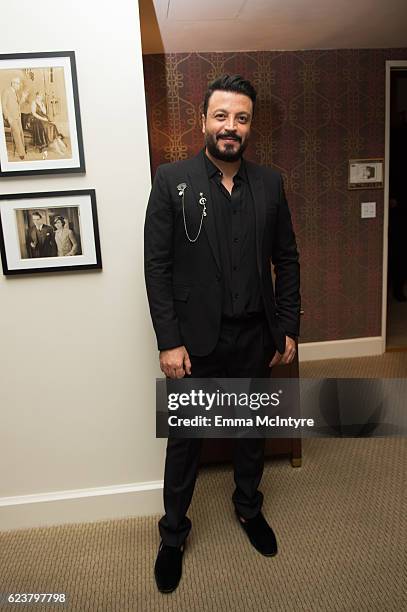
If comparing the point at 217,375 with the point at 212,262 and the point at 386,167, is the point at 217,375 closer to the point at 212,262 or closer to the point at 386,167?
the point at 212,262

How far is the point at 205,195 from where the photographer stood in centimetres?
165

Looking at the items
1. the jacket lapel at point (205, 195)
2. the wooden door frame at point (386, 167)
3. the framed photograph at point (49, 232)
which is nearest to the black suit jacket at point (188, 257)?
the jacket lapel at point (205, 195)

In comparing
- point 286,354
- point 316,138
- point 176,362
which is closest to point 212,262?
point 176,362

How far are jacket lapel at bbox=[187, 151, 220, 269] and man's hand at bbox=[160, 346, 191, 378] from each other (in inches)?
12.4

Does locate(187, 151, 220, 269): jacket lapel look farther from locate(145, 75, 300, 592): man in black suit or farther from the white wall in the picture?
the white wall

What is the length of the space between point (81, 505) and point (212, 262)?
116cm

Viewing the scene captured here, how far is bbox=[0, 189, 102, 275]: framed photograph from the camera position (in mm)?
1797

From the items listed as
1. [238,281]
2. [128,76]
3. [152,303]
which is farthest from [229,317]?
[128,76]

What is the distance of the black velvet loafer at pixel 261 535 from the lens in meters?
1.84

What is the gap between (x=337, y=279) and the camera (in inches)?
150

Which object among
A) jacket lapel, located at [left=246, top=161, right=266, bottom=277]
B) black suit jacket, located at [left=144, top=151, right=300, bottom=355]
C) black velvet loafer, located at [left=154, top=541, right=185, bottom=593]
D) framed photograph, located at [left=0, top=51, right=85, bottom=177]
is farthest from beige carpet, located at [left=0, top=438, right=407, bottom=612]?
framed photograph, located at [left=0, top=51, right=85, bottom=177]

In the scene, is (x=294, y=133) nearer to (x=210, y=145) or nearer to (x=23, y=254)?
(x=210, y=145)

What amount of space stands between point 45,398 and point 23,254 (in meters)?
0.56

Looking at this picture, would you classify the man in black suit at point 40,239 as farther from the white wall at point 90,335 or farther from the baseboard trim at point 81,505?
the baseboard trim at point 81,505
